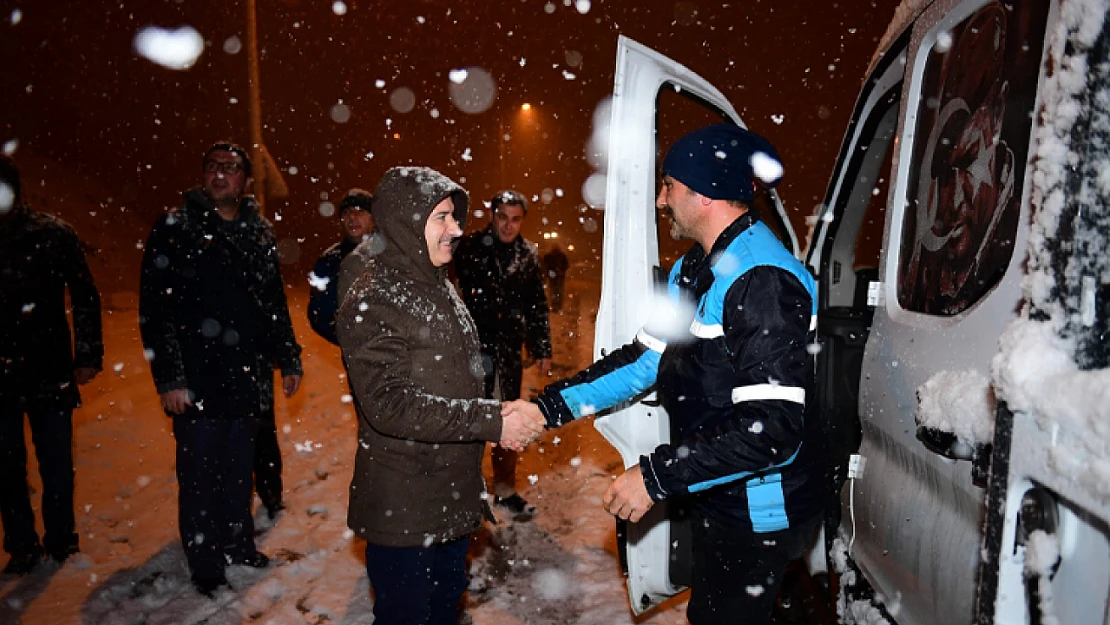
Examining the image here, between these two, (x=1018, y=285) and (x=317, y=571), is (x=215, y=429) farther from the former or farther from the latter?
(x=1018, y=285)

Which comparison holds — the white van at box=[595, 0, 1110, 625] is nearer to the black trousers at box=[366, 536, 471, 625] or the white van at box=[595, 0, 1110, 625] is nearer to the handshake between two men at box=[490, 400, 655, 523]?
the handshake between two men at box=[490, 400, 655, 523]

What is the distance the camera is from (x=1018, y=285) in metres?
1.37

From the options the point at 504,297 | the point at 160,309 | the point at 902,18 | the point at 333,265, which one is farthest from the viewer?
the point at 504,297

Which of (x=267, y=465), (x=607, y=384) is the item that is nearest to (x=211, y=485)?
(x=267, y=465)

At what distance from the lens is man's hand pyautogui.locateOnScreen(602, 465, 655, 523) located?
77.6 inches

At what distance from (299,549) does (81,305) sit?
1.86m

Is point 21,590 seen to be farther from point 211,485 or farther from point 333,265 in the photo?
point 333,265

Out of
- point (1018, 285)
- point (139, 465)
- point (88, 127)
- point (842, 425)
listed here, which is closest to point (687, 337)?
point (1018, 285)

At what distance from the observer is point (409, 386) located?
7.19 feet

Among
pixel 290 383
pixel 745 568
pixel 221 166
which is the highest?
pixel 221 166

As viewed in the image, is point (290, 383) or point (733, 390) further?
point (290, 383)

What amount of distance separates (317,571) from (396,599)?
5.28ft

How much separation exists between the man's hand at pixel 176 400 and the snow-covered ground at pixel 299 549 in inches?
37.8

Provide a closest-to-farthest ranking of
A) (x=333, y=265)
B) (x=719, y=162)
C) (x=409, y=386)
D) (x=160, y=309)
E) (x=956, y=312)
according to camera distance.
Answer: (x=956, y=312), (x=719, y=162), (x=409, y=386), (x=160, y=309), (x=333, y=265)
